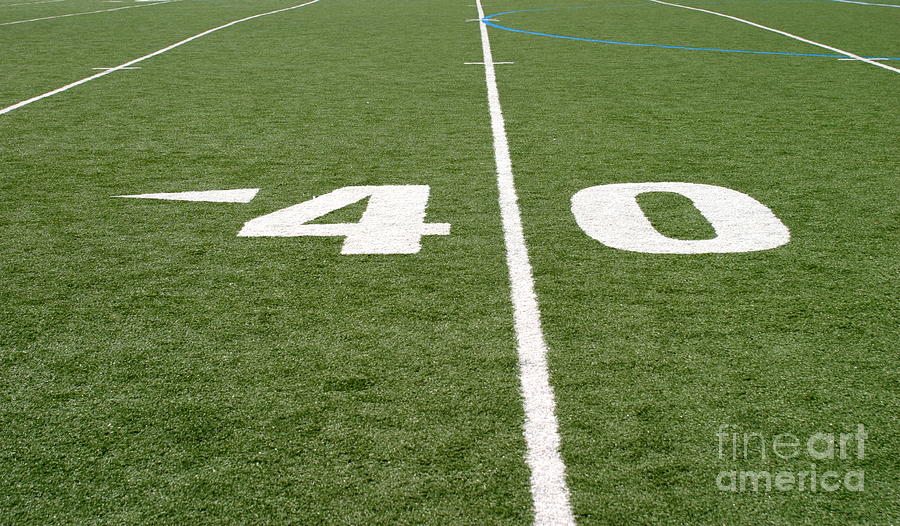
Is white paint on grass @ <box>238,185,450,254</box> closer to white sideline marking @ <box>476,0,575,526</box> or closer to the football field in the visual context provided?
the football field

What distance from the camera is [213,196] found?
515cm

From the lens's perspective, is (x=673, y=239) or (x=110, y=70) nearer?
(x=673, y=239)

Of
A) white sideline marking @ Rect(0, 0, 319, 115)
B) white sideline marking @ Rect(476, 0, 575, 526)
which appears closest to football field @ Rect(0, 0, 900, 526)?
white sideline marking @ Rect(476, 0, 575, 526)

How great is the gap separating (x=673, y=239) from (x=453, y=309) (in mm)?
1425

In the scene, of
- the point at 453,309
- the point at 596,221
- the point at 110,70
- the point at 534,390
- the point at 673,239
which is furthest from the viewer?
the point at 110,70

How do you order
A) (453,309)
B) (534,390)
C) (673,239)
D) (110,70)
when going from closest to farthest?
(534,390) < (453,309) < (673,239) < (110,70)

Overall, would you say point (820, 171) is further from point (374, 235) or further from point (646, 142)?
point (374, 235)

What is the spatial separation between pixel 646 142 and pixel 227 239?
3403 mm

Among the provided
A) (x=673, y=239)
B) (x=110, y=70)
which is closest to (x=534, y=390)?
(x=673, y=239)

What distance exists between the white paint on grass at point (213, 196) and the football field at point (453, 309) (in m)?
0.04

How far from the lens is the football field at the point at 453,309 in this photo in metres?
2.48

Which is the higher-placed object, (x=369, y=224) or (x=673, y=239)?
(x=369, y=224)

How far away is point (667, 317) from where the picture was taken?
11.5ft

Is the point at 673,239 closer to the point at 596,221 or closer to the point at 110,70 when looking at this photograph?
the point at 596,221
